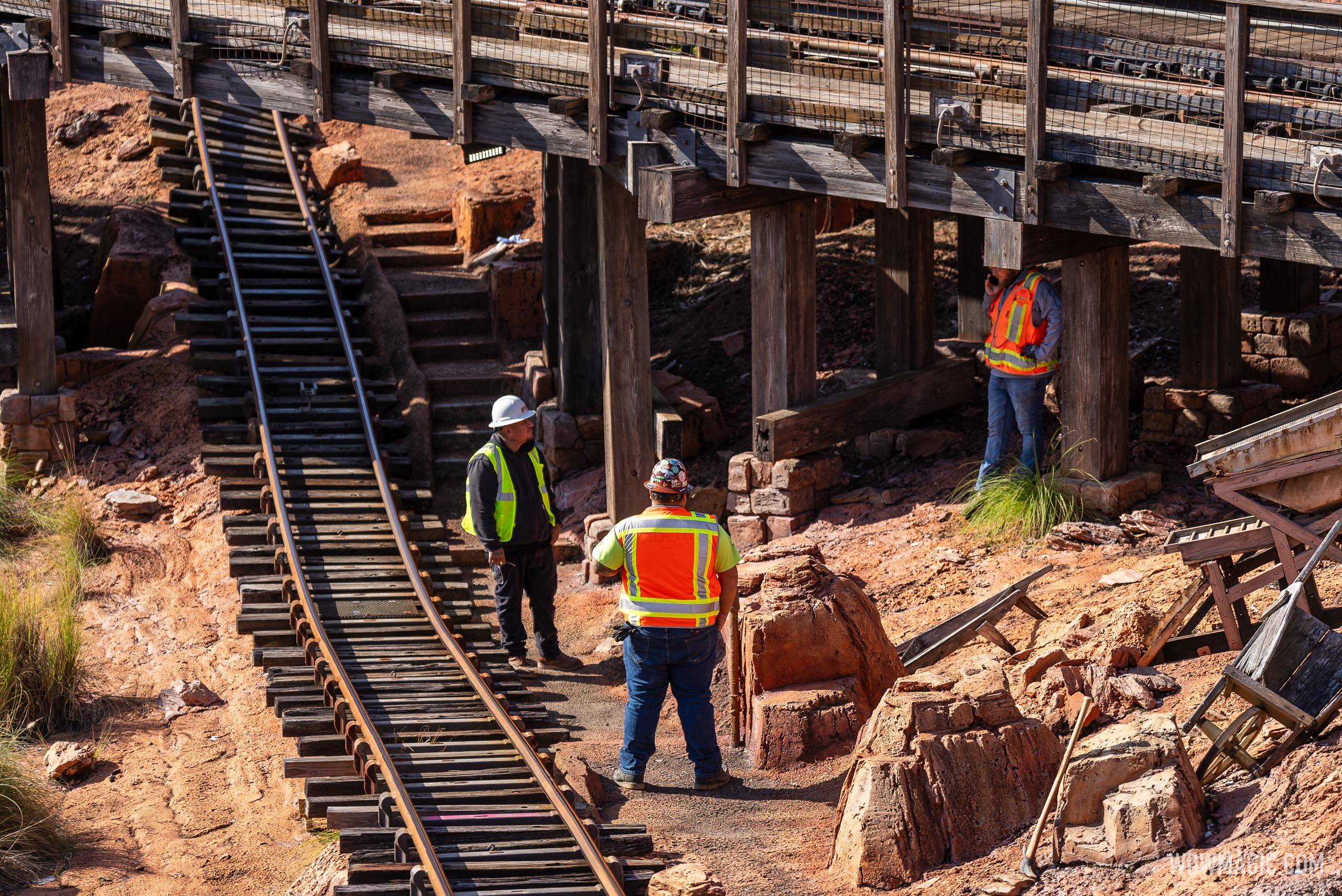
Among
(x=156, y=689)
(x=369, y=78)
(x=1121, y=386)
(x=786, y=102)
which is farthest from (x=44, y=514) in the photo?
(x=1121, y=386)

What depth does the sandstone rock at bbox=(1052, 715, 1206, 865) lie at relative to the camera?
6.24 meters

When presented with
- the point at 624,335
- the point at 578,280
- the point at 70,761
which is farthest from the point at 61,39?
the point at 70,761

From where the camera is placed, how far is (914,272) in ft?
42.8

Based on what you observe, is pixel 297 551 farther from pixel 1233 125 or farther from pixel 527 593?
pixel 1233 125

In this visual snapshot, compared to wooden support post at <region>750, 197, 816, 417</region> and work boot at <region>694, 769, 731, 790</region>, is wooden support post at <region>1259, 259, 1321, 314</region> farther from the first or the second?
work boot at <region>694, 769, 731, 790</region>

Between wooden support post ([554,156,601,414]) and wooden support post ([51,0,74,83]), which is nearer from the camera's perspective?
wooden support post ([51,0,74,83])

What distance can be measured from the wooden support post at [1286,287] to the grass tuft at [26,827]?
8750mm

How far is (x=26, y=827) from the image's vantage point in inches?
340

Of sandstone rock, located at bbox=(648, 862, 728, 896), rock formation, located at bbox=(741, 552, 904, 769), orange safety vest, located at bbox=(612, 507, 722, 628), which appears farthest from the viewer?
rock formation, located at bbox=(741, 552, 904, 769)

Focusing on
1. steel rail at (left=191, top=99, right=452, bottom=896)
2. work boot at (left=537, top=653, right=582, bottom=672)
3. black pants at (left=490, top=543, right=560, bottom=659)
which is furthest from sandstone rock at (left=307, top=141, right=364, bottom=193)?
work boot at (left=537, top=653, right=582, bottom=672)

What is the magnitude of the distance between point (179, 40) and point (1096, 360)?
736cm

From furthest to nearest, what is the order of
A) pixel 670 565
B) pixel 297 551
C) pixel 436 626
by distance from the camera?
1. pixel 297 551
2. pixel 436 626
3. pixel 670 565

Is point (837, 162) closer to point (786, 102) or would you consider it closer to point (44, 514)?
point (786, 102)

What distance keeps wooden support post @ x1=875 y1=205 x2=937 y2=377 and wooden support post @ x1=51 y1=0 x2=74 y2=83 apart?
655 cm
